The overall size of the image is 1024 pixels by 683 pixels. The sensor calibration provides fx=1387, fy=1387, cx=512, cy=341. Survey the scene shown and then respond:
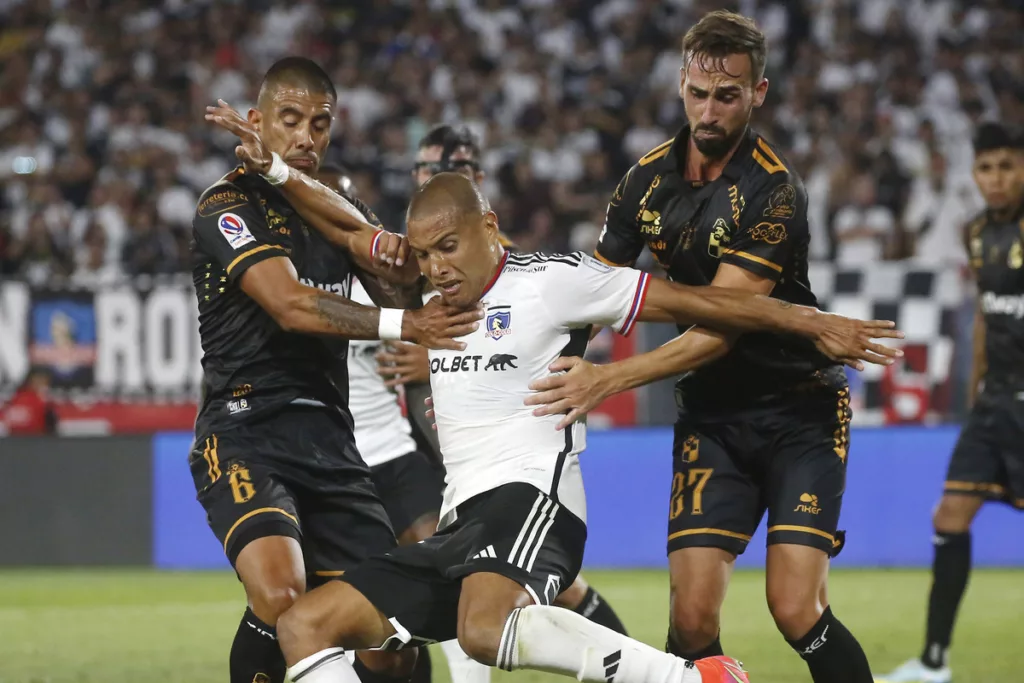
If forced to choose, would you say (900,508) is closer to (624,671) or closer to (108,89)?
(624,671)

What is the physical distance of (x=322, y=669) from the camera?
422cm

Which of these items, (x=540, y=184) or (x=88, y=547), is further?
(x=540, y=184)

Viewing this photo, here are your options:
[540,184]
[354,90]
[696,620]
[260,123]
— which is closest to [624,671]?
[696,620]

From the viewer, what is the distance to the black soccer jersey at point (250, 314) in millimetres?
4895

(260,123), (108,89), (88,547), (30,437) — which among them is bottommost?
(88,547)

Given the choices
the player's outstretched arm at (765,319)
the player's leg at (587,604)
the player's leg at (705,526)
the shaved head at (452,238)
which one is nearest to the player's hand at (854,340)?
the player's outstretched arm at (765,319)

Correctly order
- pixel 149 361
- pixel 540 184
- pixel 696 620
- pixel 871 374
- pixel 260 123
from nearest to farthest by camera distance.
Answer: pixel 696 620 < pixel 260 123 < pixel 871 374 < pixel 149 361 < pixel 540 184

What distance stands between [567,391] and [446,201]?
29.0 inches

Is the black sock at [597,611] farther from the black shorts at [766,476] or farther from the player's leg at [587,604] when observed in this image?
the black shorts at [766,476]

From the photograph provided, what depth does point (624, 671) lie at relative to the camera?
414 cm

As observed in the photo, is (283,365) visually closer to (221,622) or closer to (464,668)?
(464,668)

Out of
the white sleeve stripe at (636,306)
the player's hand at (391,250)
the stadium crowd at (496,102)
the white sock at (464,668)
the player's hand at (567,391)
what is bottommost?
the white sock at (464,668)

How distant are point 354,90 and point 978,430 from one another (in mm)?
11330

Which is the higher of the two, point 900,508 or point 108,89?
point 108,89
